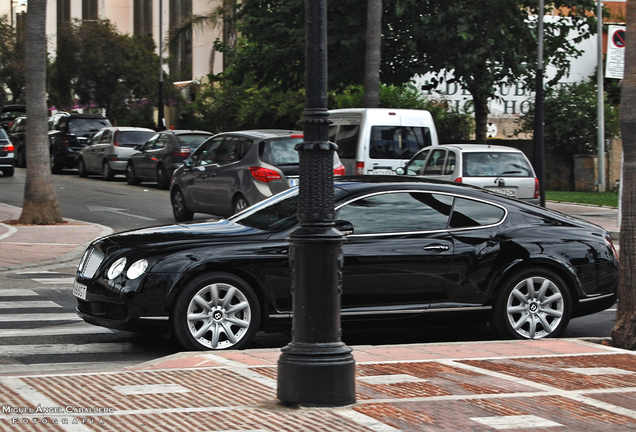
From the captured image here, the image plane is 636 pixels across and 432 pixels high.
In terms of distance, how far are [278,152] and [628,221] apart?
872cm

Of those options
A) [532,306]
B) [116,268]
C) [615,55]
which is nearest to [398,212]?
[532,306]

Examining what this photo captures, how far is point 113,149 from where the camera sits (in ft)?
96.6

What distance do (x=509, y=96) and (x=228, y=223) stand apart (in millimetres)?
35691

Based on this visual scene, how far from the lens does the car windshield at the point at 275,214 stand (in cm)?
814

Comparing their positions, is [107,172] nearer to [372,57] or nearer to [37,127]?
[372,57]

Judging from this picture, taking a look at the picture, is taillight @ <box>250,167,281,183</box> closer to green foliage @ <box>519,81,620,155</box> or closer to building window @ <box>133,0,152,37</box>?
green foliage @ <box>519,81,620,155</box>

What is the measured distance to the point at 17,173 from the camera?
3155 centimetres

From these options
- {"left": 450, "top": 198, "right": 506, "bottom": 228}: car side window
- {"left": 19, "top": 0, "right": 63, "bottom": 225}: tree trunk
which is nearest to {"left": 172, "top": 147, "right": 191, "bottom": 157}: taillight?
{"left": 19, "top": 0, "right": 63, "bottom": 225}: tree trunk

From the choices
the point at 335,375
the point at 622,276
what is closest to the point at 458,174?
the point at 622,276

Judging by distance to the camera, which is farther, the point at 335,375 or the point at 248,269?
the point at 248,269

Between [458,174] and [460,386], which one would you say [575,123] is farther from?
[460,386]

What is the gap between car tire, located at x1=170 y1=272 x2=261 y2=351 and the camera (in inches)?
299

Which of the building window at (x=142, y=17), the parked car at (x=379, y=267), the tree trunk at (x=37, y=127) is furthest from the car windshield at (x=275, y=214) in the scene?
the building window at (x=142, y=17)

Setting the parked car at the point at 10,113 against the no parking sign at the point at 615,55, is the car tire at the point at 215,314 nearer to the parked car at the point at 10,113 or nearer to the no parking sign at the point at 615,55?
the no parking sign at the point at 615,55
